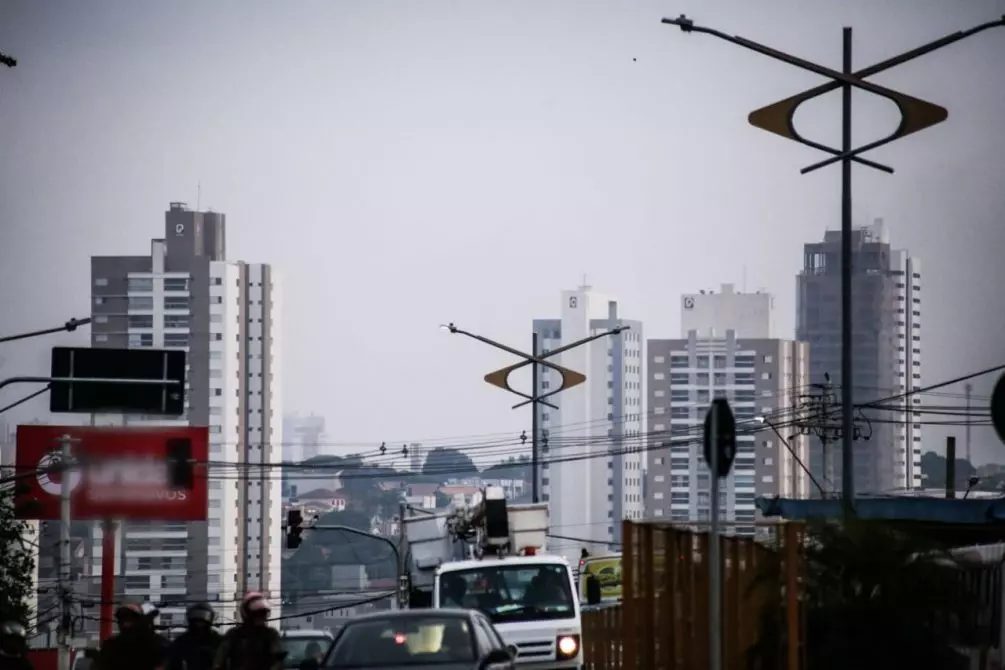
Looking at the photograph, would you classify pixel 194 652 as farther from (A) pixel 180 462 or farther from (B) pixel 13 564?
(B) pixel 13 564

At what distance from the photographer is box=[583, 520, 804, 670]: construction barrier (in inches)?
658

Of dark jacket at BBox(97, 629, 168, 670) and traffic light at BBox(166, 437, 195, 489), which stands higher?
traffic light at BBox(166, 437, 195, 489)

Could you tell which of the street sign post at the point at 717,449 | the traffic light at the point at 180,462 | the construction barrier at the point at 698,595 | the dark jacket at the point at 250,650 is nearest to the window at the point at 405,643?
the dark jacket at the point at 250,650

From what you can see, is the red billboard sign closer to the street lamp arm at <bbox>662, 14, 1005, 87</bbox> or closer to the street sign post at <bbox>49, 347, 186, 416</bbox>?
the street sign post at <bbox>49, 347, 186, 416</bbox>

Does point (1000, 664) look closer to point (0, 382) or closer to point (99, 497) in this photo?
point (0, 382)

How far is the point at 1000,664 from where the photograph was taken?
20125 millimetres

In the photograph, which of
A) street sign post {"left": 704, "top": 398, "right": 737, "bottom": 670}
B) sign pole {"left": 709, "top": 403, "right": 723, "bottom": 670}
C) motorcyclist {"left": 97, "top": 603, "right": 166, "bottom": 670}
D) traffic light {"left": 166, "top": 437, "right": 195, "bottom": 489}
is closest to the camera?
sign pole {"left": 709, "top": 403, "right": 723, "bottom": 670}

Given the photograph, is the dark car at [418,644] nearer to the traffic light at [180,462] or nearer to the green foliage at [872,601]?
the green foliage at [872,601]

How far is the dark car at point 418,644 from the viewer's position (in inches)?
717

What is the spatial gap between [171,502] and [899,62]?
163ft

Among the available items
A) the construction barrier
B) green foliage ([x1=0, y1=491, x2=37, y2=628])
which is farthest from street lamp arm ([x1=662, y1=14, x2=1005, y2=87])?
green foliage ([x1=0, y1=491, x2=37, y2=628])

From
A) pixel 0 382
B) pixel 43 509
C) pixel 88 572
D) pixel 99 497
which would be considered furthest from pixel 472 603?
pixel 88 572

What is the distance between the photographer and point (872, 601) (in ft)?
61.3

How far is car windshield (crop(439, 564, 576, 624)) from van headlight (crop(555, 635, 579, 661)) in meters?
0.36
